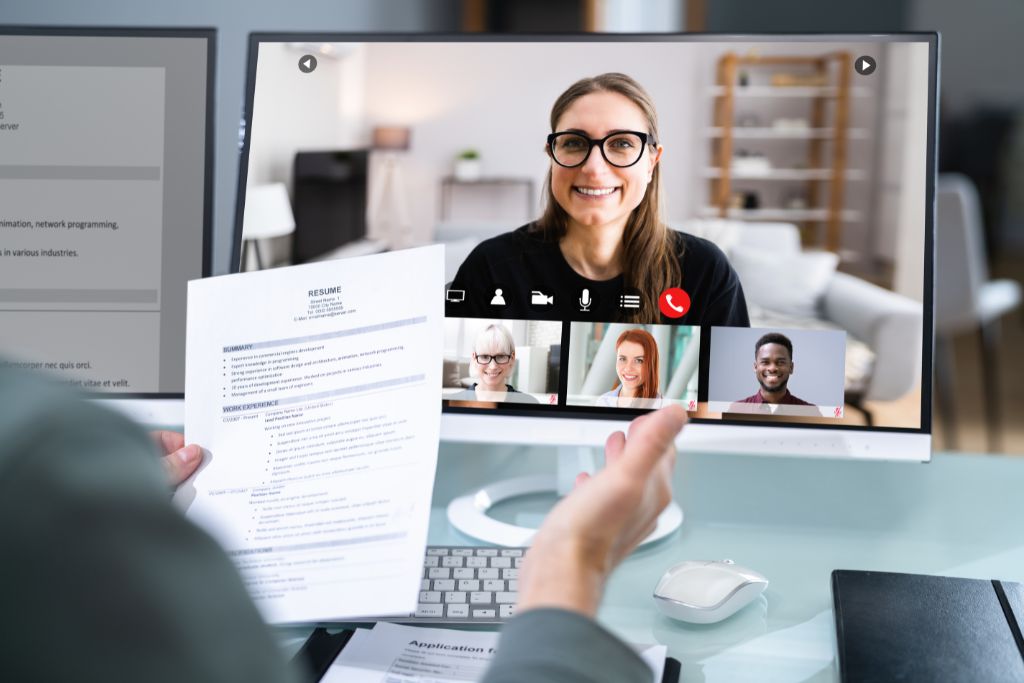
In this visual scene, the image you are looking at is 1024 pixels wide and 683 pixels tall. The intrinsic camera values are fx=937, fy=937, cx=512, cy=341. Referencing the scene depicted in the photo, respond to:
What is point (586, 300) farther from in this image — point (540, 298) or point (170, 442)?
point (170, 442)

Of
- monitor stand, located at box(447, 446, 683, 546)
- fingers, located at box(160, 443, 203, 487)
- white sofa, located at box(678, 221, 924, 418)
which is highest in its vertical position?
white sofa, located at box(678, 221, 924, 418)

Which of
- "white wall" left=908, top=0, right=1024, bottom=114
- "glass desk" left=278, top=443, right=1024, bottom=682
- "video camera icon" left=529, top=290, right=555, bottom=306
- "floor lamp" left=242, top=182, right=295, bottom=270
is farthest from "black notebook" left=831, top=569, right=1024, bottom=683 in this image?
"white wall" left=908, top=0, right=1024, bottom=114

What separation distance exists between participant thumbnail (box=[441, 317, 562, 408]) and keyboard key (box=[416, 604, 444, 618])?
22 centimetres

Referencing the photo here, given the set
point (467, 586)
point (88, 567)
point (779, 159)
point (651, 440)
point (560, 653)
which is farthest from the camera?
point (779, 159)

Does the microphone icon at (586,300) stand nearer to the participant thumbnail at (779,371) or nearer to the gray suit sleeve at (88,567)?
the participant thumbnail at (779,371)

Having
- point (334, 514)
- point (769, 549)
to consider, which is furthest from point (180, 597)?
point (769, 549)

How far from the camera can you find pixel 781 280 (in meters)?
0.93

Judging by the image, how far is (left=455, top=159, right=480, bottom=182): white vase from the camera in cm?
102

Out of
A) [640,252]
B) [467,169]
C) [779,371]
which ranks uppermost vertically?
[467,169]

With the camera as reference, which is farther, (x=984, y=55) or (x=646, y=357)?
(x=984, y=55)

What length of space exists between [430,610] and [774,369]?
389mm

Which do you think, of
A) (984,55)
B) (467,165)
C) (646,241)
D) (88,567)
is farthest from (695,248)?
(984,55)

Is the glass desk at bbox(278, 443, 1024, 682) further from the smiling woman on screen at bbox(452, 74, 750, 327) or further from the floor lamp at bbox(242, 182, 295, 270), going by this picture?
the floor lamp at bbox(242, 182, 295, 270)

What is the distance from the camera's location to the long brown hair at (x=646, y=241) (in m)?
0.89
